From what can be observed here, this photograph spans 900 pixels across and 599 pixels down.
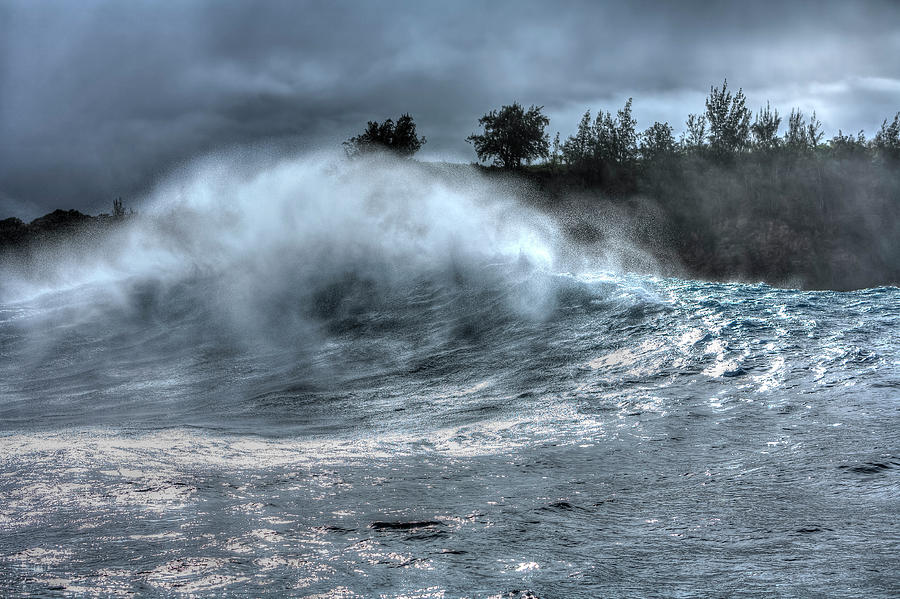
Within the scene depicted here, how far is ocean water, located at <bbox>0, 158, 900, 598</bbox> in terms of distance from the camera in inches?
156

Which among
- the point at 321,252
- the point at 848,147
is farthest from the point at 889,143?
the point at 321,252

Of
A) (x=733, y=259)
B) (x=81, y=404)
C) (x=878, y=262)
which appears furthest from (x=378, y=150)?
(x=81, y=404)

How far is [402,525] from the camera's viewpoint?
4.78 meters

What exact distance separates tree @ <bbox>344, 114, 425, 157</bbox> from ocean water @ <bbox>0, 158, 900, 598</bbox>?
40817 millimetres

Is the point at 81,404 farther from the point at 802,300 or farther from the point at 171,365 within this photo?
the point at 802,300

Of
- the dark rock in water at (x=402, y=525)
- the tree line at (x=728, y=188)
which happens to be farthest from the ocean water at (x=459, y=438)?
the tree line at (x=728, y=188)

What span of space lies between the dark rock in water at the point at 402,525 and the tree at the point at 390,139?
5592cm

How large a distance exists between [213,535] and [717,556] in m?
3.10

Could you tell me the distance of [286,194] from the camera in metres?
26.0

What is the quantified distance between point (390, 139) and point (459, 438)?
54.7 meters

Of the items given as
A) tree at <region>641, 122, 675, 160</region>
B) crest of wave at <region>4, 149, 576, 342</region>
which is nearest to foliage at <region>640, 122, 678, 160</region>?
tree at <region>641, 122, 675, 160</region>

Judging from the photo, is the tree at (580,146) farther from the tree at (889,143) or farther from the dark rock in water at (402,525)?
the dark rock in water at (402,525)

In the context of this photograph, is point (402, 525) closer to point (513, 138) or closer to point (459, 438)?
point (459, 438)

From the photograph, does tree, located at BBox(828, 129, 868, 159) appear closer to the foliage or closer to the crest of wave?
the foliage
